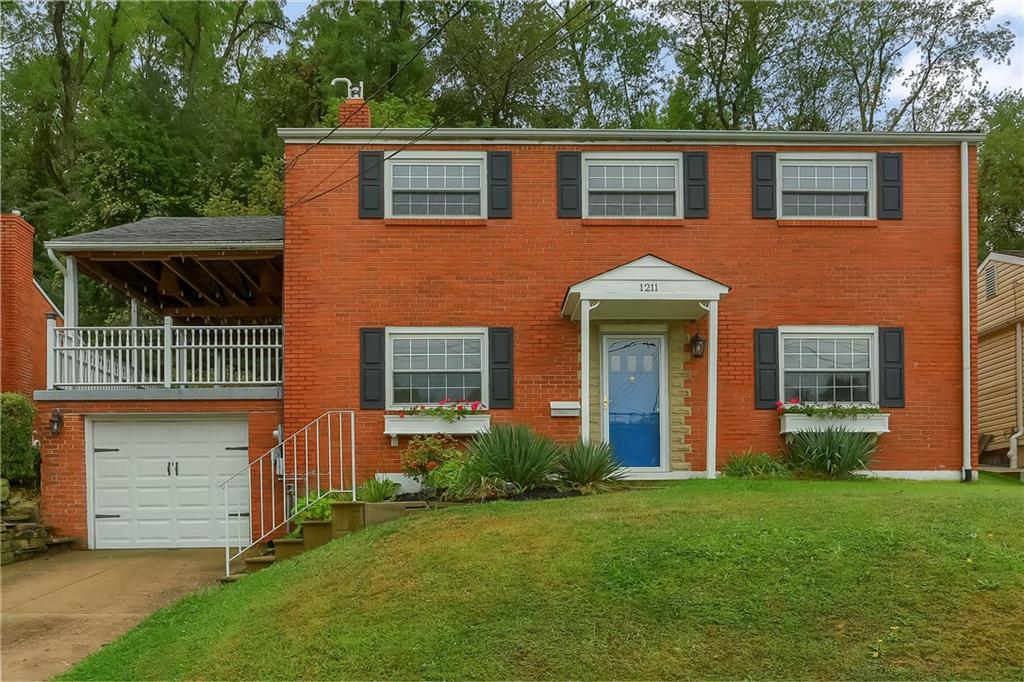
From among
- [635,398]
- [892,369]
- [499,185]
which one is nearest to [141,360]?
[499,185]

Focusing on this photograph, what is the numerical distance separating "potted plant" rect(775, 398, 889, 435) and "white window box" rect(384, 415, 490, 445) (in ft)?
13.8

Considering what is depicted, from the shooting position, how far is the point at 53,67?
28.5 metres

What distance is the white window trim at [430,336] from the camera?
36.2 feet

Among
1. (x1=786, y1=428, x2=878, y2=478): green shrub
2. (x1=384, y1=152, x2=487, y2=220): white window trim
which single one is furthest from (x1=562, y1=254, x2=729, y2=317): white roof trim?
(x1=786, y1=428, x2=878, y2=478): green shrub

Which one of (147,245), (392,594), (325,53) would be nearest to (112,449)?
(147,245)

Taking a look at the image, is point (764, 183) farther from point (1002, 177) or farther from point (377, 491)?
point (1002, 177)

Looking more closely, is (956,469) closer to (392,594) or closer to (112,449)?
(392,594)

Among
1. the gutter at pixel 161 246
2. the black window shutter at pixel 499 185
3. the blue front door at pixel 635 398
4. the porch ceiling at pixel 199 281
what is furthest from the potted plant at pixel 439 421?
the porch ceiling at pixel 199 281

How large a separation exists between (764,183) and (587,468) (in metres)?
5.05

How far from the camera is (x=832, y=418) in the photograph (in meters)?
11.0

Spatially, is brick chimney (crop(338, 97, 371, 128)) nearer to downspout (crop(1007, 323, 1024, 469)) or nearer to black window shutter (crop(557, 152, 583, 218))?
black window shutter (crop(557, 152, 583, 218))

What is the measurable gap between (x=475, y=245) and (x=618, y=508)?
192 inches

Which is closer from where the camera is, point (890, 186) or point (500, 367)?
point (500, 367)

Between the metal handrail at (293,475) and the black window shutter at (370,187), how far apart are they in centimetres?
282
